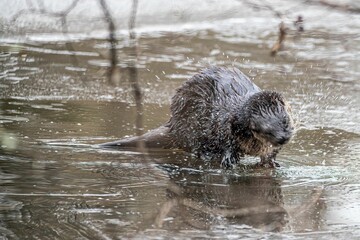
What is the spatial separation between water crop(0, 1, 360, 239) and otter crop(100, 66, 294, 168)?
109mm

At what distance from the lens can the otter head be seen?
4695 mm

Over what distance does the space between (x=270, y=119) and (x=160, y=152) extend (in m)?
0.83

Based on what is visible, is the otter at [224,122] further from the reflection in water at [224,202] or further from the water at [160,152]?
the reflection in water at [224,202]

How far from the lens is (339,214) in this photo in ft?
12.8

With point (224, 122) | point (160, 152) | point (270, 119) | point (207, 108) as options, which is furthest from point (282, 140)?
point (160, 152)

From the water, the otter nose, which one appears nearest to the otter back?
the water

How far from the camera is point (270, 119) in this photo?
186 inches

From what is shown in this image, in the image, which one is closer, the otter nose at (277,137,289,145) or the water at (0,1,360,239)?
the water at (0,1,360,239)

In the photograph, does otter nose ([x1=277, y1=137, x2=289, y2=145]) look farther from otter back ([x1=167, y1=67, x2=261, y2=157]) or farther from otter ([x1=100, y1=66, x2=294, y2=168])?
otter back ([x1=167, y1=67, x2=261, y2=157])

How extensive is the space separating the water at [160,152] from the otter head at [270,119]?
197 millimetres

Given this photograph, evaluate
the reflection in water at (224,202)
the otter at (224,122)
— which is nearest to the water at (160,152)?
the reflection in water at (224,202)

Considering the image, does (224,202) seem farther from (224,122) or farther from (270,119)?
(224,122)

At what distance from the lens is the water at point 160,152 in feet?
12.2

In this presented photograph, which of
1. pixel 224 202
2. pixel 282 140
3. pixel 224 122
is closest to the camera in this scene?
pixel 224 202
